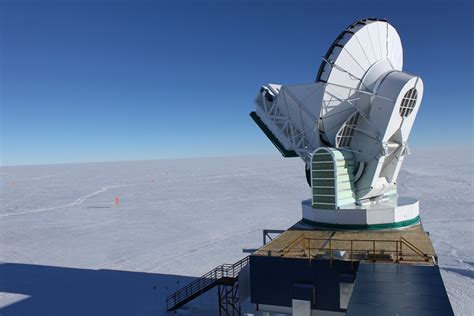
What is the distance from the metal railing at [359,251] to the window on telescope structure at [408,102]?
6.85m

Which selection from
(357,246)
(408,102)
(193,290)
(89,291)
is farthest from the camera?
(89,291)

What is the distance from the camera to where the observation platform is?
1500 centimetres

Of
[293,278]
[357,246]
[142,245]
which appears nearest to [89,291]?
[142,245]

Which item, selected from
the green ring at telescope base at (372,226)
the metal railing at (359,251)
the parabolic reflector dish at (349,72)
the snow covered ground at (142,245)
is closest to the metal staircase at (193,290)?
the snow covered ground at (142,245)

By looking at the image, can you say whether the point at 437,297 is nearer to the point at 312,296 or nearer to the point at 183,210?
the point at 312,296

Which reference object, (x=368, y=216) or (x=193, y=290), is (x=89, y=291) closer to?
(x=193, y=290)

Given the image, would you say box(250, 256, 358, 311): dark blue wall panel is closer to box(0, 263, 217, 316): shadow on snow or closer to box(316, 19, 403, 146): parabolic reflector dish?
box(0, 263, 217, 316): shadow on snow

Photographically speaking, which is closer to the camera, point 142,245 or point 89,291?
point 89,291

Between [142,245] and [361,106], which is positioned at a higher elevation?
[361,106]

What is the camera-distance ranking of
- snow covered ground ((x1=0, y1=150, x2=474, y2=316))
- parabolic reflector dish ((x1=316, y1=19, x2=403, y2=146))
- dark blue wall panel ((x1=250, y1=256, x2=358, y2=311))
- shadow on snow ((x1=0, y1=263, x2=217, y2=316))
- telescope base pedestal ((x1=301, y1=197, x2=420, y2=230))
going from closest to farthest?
dark blue wall panel ((x1=250, y1=256, x2=358, y2=311)), telescope base pedestal ((x1=301, y1=197, x2=420, y2=230)), parabolic reflector dish ((x1=316, y1=19, x2=403, y2=146)), shadow on snow ((x1=0, y1=263, x2=217, y2=316)), snow covered ground ((x1=0, y1=150, x2=474, y2=316))

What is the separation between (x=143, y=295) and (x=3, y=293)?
9198 mm

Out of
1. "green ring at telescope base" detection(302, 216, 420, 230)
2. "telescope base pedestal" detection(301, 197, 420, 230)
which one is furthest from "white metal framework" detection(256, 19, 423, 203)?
"green ring at telescope base" detection(302, 216, 420, 230)

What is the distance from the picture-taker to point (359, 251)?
639 inches

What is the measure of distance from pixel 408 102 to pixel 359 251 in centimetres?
841
